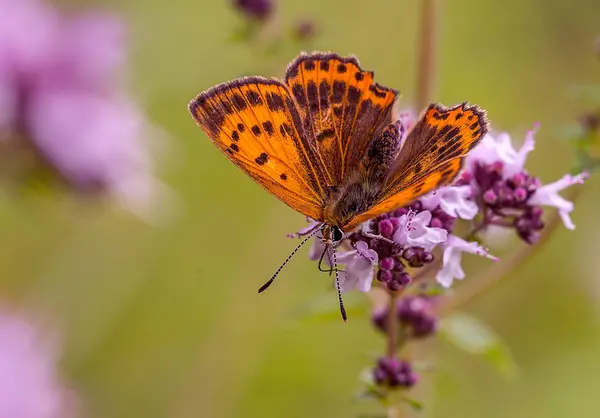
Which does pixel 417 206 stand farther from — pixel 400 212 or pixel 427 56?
pixel 427 56

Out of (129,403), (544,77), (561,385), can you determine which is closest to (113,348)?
(129,403)

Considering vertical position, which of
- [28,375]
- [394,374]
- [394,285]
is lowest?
[28,375]

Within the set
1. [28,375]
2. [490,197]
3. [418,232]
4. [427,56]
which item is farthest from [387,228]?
[28,375]

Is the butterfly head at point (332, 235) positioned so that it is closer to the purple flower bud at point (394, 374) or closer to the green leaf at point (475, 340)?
the purple flower bud at point (394, 374)

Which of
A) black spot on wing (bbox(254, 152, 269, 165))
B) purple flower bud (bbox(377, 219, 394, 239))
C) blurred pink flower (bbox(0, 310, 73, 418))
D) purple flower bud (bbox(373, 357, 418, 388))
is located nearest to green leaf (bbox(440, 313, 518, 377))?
purple flower bud (bbox(373, 357, 418, 388))

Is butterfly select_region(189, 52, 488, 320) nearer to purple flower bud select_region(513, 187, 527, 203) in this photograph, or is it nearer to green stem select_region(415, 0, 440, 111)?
purple flower bud select_region(513, 187, 527, 203)

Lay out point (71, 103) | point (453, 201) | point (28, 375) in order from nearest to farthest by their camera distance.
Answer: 1. point (453, 201)
2. point (28, 375)
3. point (71, 103)
